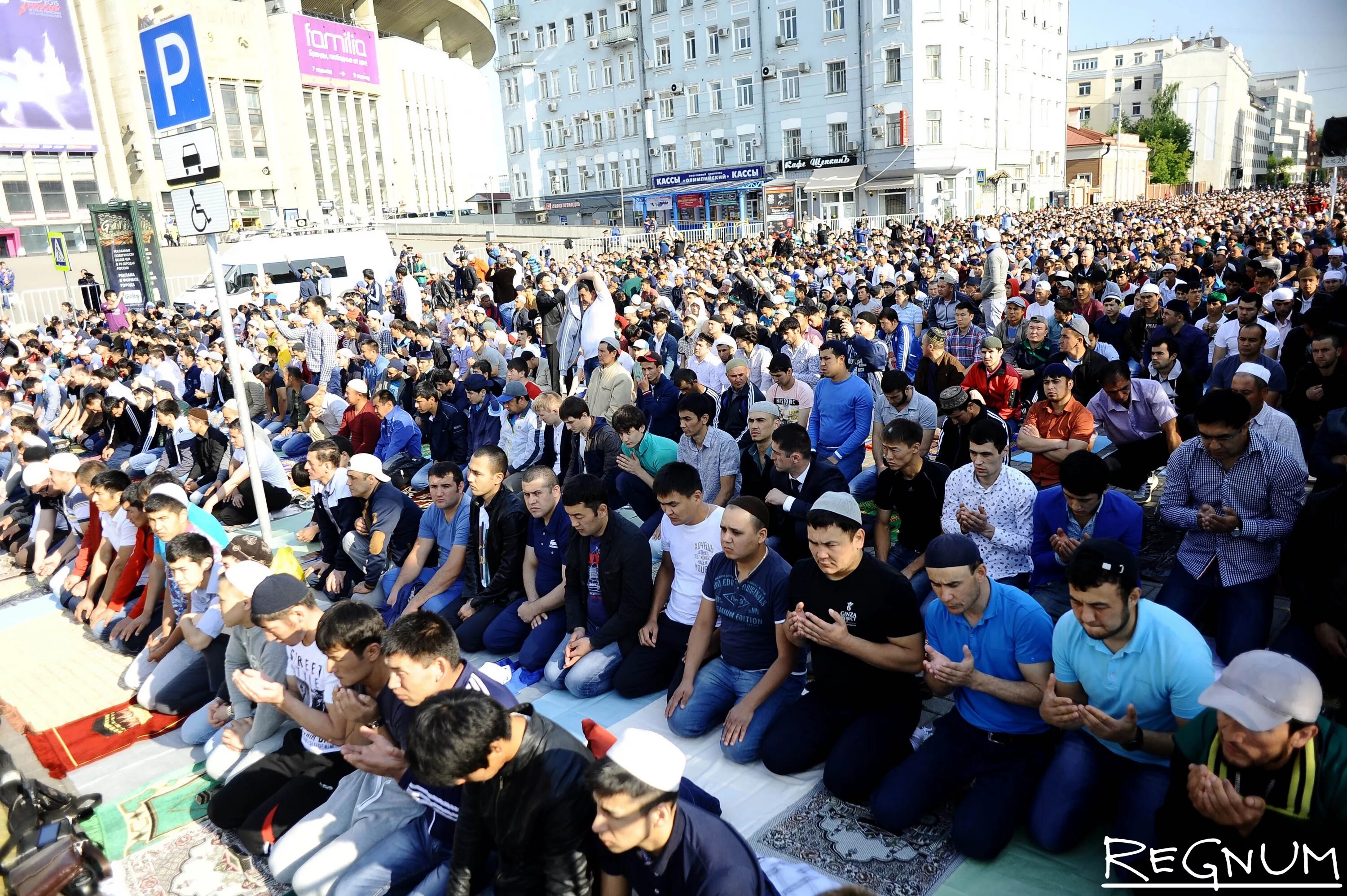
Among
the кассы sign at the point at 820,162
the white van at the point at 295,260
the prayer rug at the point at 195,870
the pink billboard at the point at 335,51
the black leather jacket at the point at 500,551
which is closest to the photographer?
the prayer rug at the point at 195,870

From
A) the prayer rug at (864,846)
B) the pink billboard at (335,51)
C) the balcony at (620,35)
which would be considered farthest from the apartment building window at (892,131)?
the pink billboard at (335,51)

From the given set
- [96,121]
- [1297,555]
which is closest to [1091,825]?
[1297,555]

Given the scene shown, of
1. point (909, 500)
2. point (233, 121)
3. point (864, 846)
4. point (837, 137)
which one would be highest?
point (233, 121)

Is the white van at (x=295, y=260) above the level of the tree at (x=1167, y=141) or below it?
below

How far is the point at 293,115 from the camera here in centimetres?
6100

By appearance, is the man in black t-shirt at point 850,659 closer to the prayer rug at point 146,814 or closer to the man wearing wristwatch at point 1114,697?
the man wearing wristwatch at point 1114,697

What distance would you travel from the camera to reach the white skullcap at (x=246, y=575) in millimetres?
4711

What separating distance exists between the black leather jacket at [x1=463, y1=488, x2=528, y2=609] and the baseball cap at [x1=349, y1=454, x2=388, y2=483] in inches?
34.2

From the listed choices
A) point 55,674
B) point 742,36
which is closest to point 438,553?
point 55,674

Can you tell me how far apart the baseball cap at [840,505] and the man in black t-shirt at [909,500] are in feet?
4.97

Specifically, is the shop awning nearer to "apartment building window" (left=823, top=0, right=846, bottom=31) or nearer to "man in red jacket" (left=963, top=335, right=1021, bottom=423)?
"apartment building window" (left=823, top=0, right=846, bottom=31)

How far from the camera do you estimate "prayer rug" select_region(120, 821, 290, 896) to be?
155 inches

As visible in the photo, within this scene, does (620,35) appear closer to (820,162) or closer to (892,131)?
(820,162)

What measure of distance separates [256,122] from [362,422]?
194ft
